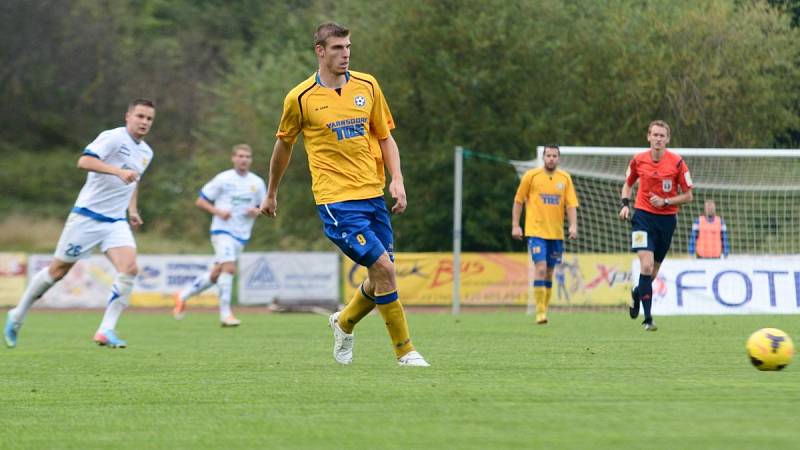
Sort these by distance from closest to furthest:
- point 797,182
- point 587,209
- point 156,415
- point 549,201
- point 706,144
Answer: point 156,415, point 549,201, point 797,182, point 587,209, point 706,144

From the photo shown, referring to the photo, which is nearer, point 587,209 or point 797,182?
point 797,182

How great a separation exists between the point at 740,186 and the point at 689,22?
7.95m

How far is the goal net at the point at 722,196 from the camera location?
21.2 m

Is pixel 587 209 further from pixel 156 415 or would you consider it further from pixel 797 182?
pixel 156 415

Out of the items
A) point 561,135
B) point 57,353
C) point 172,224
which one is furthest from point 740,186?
point 172,224

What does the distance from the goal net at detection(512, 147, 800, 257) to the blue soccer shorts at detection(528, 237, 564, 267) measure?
131 inches

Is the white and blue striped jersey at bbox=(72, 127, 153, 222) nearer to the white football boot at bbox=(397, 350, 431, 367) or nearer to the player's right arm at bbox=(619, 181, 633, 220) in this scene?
the white football boot at bbox=(397, 350, 431, 367)

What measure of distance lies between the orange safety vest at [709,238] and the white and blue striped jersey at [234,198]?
24.1 ft

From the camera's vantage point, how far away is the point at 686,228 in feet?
79.6

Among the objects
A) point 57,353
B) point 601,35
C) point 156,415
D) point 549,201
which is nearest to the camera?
point 156,415

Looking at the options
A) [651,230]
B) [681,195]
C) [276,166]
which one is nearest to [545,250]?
[651,230]

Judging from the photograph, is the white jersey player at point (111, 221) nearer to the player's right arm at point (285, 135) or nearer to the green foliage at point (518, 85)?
the player's right arm at point (285, 135)

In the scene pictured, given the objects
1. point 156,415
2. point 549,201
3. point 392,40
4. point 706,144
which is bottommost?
point 156,415

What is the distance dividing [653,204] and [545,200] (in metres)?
2.62
